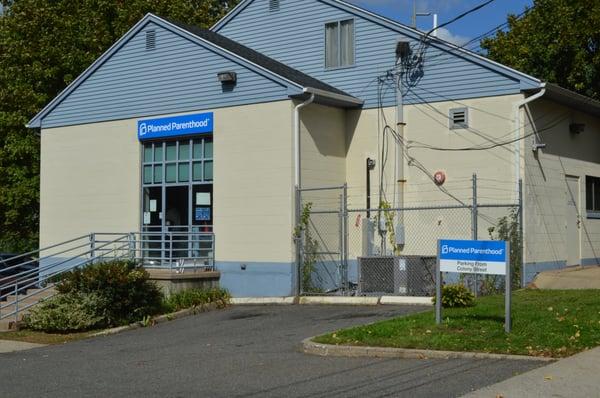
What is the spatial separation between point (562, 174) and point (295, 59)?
25.7ft

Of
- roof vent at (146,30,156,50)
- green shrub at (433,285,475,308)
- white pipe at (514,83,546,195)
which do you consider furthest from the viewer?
roof vent at (146,30,156,50)

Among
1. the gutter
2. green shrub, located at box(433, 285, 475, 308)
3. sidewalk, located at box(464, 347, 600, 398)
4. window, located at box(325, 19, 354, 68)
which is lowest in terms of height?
sidewalk, located at box(464, 347, 600, 398)

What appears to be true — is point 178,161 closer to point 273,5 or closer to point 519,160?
point 273,5

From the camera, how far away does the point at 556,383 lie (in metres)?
8.98

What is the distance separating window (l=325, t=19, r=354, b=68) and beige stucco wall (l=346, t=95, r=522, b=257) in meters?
1.62

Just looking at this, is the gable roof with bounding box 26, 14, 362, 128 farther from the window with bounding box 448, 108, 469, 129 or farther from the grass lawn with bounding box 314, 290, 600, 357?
the grass lawn with bounding box 314, 290, 600, 357

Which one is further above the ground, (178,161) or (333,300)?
(178,161)

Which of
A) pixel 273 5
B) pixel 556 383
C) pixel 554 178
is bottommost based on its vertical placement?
pixel 556 383

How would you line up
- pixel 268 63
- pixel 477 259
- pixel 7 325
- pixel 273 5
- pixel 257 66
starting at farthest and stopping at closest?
pixel 273 5 → pixel 268 63 → pixel 257 66 → pixel 7 325 → pixel 477 259

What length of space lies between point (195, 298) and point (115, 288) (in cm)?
220

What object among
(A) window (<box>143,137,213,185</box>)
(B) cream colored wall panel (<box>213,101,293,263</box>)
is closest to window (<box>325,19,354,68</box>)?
(B) cream colored wall panel (<box>213,101,293,263</box>)

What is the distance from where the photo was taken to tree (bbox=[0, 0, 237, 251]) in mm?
28609

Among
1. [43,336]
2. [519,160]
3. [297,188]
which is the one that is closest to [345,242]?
[297,188]

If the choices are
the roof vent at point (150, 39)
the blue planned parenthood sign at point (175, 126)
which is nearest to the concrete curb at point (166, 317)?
the blue planned parenthood sign at point (175, 126)
